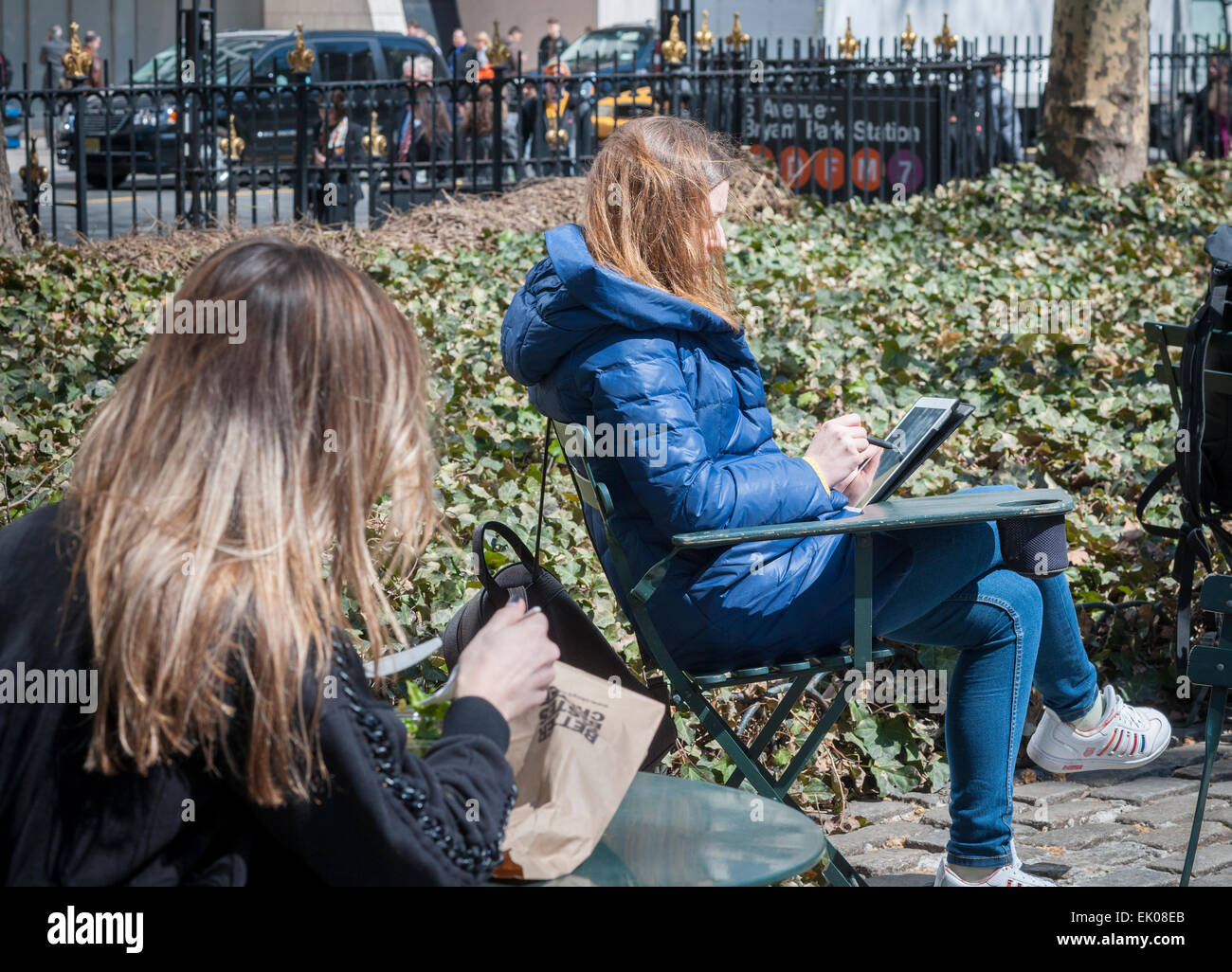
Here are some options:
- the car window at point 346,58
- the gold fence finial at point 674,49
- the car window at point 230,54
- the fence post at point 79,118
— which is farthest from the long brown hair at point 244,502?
the car window at point 346,58

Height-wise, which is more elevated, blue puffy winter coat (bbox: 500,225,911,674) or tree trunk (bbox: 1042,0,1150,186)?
tree trunk (bbox: 1042,0,1150,186)

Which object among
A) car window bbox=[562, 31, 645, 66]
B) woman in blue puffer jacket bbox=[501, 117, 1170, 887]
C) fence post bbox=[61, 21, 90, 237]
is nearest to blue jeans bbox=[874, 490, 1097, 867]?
woman in blue puffer jacket bbox=[501, 117, 1170, 887]

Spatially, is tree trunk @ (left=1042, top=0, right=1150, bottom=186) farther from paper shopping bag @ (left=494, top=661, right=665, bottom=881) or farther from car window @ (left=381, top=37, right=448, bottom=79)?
paper shopping bag @ (left=494, top=661, right=665, bottom=881)

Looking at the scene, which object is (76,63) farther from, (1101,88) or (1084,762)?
(1084,762)

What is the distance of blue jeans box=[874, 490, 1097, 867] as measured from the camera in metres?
2.73

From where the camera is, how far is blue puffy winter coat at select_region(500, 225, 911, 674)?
2652mm

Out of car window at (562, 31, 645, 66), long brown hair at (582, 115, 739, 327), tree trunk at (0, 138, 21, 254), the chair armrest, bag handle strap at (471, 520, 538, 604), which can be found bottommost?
bag handle strap at (471, 520, 538, 604)

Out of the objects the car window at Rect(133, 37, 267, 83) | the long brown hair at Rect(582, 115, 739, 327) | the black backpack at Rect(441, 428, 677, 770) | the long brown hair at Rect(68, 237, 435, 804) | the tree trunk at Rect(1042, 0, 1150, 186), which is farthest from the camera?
the car window at Rect(133, 37, 267, 83)

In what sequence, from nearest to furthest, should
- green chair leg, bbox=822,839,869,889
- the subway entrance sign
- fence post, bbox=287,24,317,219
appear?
1. green chair leg, bbox=822,839,869,889
2. fence post, bbox=287,24,317,219
3. the subway entrance sign

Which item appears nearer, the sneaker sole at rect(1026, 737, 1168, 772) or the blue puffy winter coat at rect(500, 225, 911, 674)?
the blue puffy winter coat at rect(500, 225, 911, 674)

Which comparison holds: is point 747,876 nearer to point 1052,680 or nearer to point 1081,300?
point 1052,680

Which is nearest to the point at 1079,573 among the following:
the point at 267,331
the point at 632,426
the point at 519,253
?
the point at 632,426

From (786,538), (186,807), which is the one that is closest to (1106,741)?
(786,538)

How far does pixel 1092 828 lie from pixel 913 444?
121 centimetres
